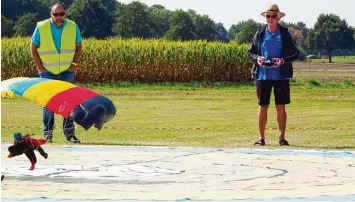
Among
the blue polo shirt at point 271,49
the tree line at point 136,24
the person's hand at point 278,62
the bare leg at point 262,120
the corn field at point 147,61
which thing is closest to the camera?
the person's hand at point 278,62

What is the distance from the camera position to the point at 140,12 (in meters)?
79.4

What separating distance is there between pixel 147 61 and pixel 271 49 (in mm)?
25125

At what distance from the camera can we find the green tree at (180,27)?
7031 centimetres

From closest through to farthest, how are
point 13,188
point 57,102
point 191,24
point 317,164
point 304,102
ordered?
1. point 13,188
2. point 57,102
3. point 317,164
4. point 304,102
5. point 191,24

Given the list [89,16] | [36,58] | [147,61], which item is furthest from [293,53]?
[89,16]

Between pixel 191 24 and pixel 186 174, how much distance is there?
63855mm

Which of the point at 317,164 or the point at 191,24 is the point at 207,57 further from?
the point at 191,24

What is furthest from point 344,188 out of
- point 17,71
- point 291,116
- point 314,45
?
point 314,45

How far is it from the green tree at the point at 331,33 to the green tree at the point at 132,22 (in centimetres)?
2261

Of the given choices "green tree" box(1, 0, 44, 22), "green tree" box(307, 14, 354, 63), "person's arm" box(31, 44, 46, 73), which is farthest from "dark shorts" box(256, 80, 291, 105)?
"green tree" box(307, 14, 354, 63)

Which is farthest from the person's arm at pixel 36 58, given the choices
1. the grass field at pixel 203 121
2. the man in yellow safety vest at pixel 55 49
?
the grass field at pixel 203 121

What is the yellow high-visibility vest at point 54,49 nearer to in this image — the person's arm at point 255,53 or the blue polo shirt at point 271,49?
the person's arm at point 255,53

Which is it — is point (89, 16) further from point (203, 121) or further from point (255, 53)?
point (255, 53)

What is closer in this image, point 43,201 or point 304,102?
point 43,201
